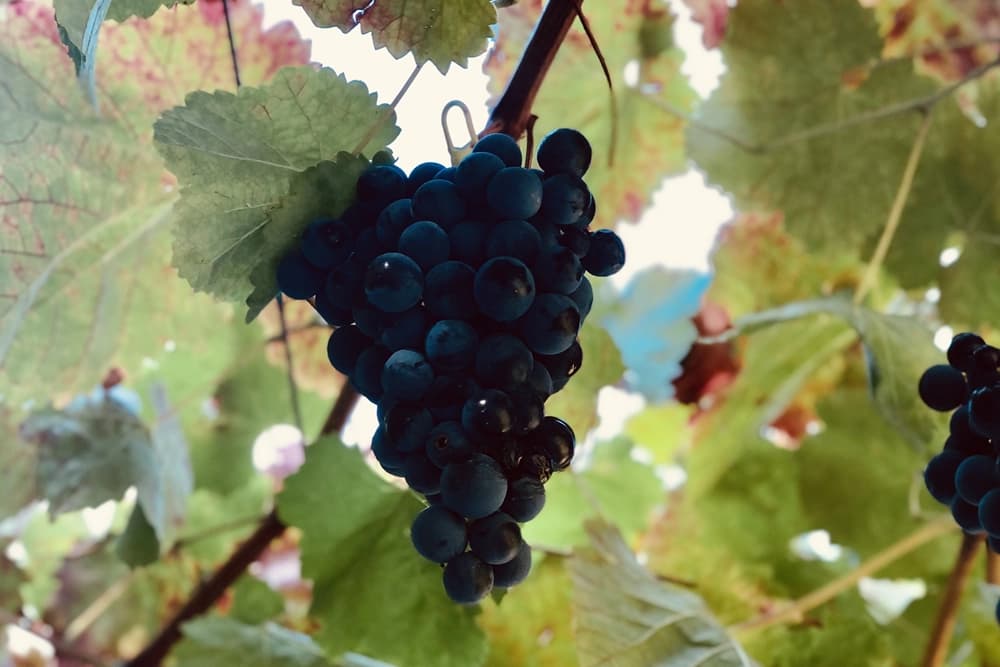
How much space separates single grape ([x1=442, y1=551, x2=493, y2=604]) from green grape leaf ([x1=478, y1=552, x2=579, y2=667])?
0.33 meters

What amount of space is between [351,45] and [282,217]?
0.10 meters

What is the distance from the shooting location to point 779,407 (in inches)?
32.9

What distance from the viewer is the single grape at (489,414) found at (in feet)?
1.13

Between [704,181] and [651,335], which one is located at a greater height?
[704,181]

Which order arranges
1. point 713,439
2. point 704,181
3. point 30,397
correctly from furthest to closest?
point 713,439
point 704,181
point 30,397

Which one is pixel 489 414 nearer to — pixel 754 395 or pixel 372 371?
pixel 372 371

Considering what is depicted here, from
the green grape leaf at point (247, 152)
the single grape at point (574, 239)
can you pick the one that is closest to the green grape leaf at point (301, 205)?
the green grape leaf at point (247, 152)

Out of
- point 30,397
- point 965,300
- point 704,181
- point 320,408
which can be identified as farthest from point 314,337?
point 965,300

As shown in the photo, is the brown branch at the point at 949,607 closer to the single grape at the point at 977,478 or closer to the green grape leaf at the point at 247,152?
the single grape at the point at 977,478

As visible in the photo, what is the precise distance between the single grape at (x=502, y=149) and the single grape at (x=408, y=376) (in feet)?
0.33

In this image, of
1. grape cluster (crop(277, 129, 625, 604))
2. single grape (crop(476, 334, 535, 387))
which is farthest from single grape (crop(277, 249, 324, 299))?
single grape (crop(476, 334, 535, 387))

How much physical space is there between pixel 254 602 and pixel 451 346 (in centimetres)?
46

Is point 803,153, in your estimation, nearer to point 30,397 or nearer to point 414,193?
point 414,193

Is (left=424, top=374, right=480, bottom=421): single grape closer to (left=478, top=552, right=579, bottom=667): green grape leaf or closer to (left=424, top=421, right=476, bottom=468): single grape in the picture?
(left=424, top=421, right=476, bottom=468): single grape
